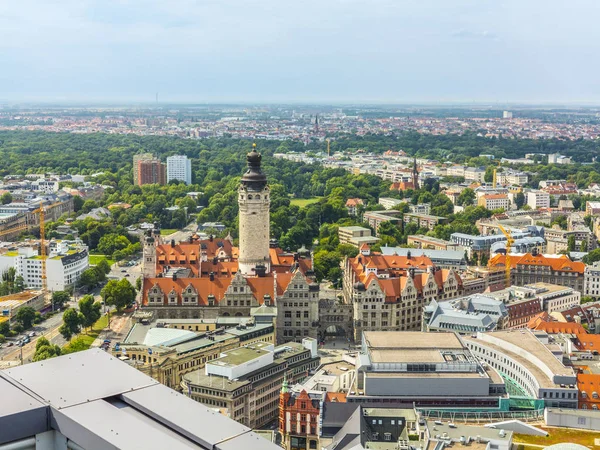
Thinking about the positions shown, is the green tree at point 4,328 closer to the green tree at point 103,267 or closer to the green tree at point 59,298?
the green tree at point 59,298

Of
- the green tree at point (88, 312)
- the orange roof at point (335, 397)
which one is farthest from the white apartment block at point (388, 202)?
the orange roof at point (335, 397)

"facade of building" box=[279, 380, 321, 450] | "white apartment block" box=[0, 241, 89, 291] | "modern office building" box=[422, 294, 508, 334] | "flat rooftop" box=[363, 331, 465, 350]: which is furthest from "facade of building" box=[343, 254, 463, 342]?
"white apartment block" box=[0, 241, 89, 291]

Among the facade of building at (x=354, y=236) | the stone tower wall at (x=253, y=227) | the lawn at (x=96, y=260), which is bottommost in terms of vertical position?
the lawn at (x=96, y=260)

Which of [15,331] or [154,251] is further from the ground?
[154,251]

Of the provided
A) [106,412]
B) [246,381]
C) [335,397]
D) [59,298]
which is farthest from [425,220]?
[106,412]

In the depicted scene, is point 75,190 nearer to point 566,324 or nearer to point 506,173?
point 506,173

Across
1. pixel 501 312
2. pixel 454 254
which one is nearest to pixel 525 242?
pixel 454 254
